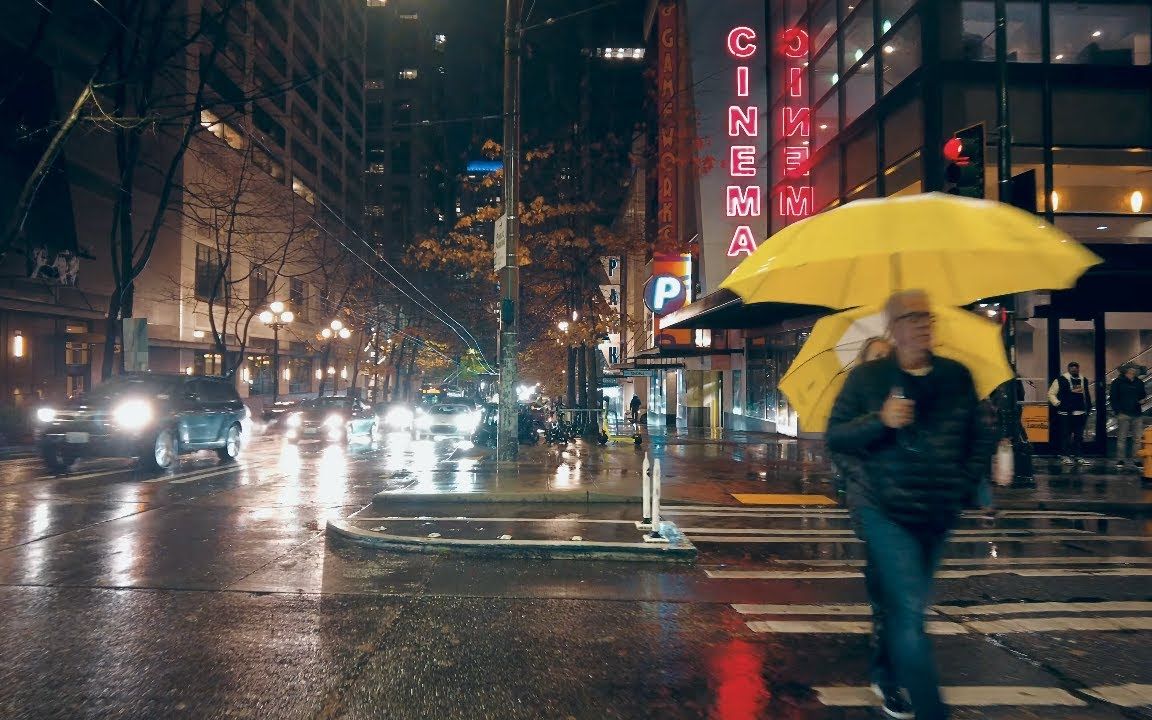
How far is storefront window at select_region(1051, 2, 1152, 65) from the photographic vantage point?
16609 mm

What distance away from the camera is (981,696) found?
418 cm

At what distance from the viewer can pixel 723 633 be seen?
17.4ft

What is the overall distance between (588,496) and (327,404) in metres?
17.8

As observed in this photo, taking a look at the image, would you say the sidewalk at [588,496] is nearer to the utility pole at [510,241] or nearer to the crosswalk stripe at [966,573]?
the crosswalk stripe at [966,573]

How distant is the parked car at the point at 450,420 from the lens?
87.0 feet

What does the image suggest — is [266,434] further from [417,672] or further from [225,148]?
[417,672]

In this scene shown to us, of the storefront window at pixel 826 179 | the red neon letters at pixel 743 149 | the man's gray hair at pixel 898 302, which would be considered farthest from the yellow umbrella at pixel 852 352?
the red neon letters at pixel 743 149

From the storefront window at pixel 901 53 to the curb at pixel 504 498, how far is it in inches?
482

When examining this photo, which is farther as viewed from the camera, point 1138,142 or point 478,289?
point 478,289

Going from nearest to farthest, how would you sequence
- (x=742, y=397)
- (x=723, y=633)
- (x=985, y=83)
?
(x=723, y=633) → (x=985, y=83) → (x=742, y=397)

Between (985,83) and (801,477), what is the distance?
30.7 ft

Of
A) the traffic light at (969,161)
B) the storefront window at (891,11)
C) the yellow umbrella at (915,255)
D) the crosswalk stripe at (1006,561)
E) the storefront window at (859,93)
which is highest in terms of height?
the storefront window at (891,11)

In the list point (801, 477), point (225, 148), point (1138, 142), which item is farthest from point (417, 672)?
point (225, 148)

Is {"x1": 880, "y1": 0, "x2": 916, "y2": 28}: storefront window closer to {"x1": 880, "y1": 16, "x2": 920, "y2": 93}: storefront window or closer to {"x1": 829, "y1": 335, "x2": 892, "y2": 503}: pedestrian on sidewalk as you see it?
{"x1": 880, "y1": 16, "x2": 920, "y2": 93}: storefront window
